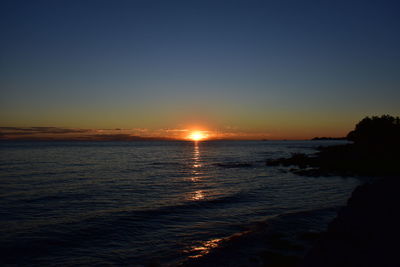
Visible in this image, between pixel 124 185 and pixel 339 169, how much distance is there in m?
32.4

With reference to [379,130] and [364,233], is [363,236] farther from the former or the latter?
[379,130]

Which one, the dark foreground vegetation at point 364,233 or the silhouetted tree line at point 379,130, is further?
the silhouetted tree line at point 379,130

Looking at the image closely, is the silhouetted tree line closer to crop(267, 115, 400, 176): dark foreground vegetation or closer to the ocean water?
crop(267, 115, 400, 176): dark foreground vegetation

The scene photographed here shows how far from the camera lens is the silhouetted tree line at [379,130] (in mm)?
64188

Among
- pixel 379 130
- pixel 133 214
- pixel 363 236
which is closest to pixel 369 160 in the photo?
pixel 379 130

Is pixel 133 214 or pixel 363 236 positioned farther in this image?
pixel 133 214

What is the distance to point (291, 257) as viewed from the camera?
11195 mm

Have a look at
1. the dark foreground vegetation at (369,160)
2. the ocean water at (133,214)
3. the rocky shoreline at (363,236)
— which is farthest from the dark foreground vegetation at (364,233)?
the dark foreground vegetation at (369,160)

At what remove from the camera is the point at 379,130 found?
69.2 metres

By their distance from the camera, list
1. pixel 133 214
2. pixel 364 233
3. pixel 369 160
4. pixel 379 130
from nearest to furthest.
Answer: pixel 364 233, pixel 133 214, pixel 369 160, pixel 379 130

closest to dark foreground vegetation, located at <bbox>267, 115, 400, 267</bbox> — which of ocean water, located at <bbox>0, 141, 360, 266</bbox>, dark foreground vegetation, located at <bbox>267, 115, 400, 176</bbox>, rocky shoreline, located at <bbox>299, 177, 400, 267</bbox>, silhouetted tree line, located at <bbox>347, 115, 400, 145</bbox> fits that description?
rocky shoreline, located at <bbox>299, 177, 400, 267</bbox>

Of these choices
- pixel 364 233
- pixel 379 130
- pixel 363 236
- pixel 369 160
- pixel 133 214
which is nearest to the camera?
pixel 363 236

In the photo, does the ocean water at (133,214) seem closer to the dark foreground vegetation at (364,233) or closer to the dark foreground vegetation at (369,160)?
the dark foreground vegetation at (364,233)

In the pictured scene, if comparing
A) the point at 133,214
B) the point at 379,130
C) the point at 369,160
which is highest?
the point at 379,130
